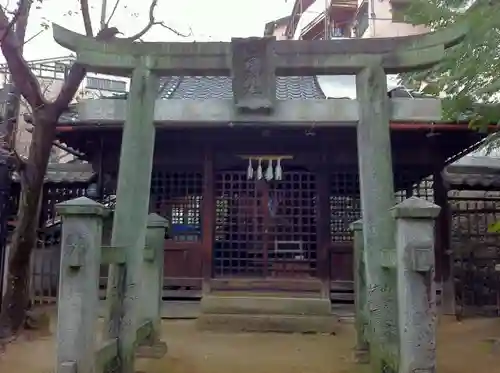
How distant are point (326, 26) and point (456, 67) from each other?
20609 mm

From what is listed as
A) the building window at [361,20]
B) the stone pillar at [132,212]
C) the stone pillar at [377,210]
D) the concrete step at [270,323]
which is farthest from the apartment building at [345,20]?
the stone pillar at [132,212]

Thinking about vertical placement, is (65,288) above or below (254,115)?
below

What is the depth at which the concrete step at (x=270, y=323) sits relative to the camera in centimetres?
912

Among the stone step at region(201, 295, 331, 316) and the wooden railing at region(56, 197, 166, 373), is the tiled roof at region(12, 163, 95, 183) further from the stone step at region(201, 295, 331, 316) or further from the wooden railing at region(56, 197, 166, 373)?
the wooden railing at region(56, 197, 166, 373)

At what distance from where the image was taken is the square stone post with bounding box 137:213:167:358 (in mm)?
7001

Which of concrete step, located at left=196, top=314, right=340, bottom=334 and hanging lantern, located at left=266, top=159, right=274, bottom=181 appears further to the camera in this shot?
hanging lantern, located at left=266, top=159, right=274, bottom=181

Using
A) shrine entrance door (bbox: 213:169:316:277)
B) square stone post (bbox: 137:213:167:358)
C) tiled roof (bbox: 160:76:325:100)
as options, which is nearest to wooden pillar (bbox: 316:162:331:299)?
shrine entrance door (bbox: 213:169:316:277)

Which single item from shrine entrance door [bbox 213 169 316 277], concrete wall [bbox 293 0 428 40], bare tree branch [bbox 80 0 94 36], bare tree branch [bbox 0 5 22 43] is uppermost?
concrete wall [bbox 293 0 428 40]

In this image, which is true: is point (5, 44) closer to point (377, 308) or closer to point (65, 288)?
point (65, 288)

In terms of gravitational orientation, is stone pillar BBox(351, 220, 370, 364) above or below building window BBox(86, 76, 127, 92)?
below

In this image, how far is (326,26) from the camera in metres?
26.9

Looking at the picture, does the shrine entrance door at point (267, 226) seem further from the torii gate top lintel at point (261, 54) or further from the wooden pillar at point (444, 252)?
the torii gate top lintel at point (261, 54)

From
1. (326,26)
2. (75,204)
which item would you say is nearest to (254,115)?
(75,204)

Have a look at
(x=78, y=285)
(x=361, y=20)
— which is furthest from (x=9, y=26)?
(x=361, y=20)
